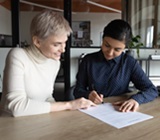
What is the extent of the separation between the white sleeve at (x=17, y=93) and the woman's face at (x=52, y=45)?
0.44 feet

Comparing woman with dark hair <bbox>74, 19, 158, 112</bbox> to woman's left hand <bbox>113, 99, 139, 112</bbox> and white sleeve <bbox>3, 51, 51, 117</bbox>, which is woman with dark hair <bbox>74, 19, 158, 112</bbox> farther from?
white sleeve <bbox>3, 51, 51, 117</bbox>

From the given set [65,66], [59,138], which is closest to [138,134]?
[59,138]

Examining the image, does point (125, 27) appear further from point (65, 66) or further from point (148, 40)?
point (148, 40)

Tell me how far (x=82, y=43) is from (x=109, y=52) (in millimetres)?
3232

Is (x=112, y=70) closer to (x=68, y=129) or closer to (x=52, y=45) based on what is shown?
(x=52, y=45)

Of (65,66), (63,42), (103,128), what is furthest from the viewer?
(65,66)

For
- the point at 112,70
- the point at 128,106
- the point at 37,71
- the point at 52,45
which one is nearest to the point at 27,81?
the point at 37,71

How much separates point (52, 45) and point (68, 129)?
514 mm

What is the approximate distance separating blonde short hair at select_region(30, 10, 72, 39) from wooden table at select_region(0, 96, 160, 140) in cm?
43

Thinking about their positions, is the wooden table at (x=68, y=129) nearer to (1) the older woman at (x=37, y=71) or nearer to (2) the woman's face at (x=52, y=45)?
(1) the older woman at (x=37, y=71)

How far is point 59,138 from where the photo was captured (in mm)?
754

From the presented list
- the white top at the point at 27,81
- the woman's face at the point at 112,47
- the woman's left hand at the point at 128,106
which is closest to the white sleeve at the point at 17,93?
the white top at the point at 27,81

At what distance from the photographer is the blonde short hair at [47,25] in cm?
112

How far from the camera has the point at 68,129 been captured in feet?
2.75
